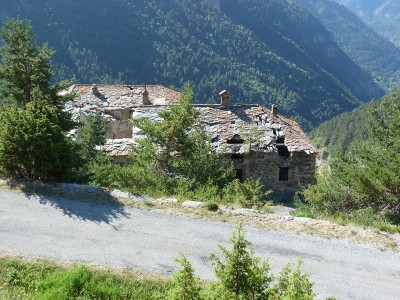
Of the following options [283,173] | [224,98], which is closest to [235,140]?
[283,173]

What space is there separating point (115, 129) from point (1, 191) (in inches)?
758

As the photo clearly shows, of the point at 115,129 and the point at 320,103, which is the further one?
the point at 320,103

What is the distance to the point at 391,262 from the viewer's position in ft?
30.0

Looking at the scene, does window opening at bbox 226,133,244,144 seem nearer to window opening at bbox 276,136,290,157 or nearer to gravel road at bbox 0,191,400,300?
window opening at bbox 276,136,290,157

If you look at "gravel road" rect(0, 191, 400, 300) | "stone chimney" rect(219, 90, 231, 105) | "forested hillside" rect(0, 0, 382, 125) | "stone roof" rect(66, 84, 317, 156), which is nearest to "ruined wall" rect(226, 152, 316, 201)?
"stone roof" rect(66, 84, 317, 156)

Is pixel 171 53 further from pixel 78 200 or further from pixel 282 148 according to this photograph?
pixel 78 200

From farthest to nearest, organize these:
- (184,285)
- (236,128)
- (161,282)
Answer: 1. (236,128)
2. (161,282)
3. (184,285)

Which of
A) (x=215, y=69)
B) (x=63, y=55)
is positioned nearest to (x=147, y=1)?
(x=215, y=69)

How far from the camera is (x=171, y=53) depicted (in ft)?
516

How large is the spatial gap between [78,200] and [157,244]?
3.01 meters

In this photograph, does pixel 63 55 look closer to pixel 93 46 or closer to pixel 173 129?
pixel 93 46

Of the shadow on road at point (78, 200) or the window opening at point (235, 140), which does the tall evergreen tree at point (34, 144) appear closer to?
the shadow on road at point (78, 200)

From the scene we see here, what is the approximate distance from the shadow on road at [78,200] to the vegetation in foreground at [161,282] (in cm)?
224

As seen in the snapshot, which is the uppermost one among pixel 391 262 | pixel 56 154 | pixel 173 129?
pixel 173 129
